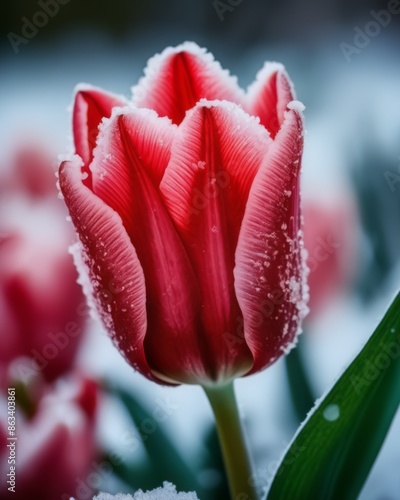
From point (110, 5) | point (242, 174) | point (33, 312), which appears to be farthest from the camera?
point (110, 5)

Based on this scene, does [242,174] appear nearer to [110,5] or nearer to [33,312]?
[33,312]

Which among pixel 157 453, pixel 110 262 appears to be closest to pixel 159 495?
pixel 157 453

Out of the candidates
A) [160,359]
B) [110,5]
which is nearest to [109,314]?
[160,359]

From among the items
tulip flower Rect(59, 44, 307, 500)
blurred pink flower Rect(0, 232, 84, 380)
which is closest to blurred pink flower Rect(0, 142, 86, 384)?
blurred pink flower Rect(0, 232, 84, 380)

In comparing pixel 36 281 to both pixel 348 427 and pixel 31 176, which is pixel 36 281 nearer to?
pixel 31 176

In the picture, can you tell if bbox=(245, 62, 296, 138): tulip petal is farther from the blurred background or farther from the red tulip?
the blurred background

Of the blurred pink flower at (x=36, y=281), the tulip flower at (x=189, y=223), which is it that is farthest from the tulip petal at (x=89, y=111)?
the blurred pink flower at (x=36, y=281)

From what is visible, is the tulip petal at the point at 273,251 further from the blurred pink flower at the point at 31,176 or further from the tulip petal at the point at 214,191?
the blurred pink flower at the point at 31,176
